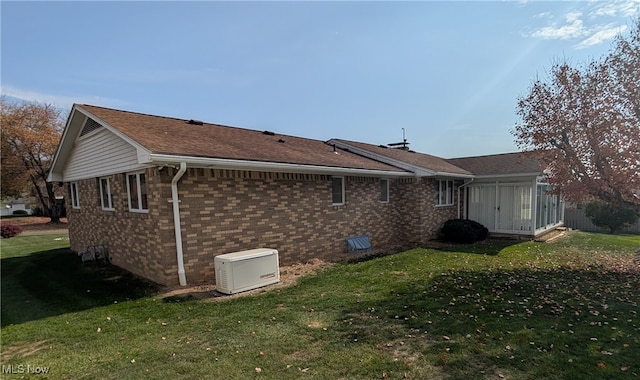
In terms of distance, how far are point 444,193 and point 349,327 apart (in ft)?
36.6

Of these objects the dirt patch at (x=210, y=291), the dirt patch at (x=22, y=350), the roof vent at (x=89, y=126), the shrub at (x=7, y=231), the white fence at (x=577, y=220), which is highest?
the roof vent at (x=89, y=126)

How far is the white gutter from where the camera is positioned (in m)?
6.39

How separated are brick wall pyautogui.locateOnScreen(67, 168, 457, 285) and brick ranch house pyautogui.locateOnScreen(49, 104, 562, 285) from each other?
0.09 feet

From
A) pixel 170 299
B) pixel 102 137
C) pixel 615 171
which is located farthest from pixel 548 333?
pixel 102 137

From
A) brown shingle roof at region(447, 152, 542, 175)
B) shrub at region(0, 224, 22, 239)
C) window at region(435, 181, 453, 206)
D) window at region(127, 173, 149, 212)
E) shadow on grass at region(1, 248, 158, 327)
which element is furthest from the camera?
shrub at region(0, 224, 22, 239)

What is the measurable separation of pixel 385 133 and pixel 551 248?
13253mm

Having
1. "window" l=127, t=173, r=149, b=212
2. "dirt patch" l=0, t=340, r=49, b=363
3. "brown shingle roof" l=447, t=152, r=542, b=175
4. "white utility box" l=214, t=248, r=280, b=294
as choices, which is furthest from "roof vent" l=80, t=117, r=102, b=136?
"brown shingle roof" l=447, t=152, r=542, b=175

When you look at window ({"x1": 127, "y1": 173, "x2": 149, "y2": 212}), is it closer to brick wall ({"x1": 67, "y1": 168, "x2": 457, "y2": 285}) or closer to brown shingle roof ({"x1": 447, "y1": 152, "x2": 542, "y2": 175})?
brick wall ({"x1": 67, "y1": 168, "x2": 457, "y2": 285})

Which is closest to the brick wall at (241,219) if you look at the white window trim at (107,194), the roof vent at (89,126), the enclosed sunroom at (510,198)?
the white window trim at (107,194)

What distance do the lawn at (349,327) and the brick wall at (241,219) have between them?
3.47ft

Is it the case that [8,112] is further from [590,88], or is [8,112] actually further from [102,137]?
[590,88]

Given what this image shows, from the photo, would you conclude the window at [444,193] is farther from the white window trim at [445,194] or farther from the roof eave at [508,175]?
the roof eave at [508,175]

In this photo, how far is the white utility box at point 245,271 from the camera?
6.61 metres

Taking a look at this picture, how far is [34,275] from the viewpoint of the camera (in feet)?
29.5
